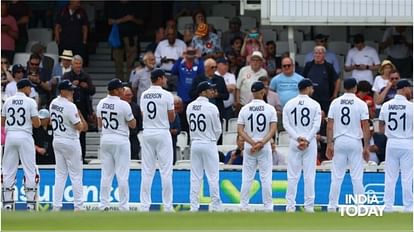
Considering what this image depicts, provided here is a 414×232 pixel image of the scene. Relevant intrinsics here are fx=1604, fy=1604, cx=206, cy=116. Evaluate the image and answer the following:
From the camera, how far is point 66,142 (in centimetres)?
2369

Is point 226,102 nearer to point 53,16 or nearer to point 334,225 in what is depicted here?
point 53,16

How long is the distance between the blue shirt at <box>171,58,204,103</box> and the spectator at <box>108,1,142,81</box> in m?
2.26

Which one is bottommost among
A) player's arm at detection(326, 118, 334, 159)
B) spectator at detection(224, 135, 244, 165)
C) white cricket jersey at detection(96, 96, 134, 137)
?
spectator at detection(224, 135, 244, 165)

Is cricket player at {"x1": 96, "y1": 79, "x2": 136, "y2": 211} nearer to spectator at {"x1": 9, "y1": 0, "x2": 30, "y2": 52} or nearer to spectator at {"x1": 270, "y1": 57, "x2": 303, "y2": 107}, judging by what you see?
spectator at {"x1": 270, "y1": 57, "x2": 303, "y2": 107}

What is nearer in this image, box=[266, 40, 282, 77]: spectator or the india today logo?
the india today logo

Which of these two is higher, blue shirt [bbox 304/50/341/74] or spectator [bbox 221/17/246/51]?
spectator [bbox 221/17/246/51]

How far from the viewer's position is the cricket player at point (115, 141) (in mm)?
23359

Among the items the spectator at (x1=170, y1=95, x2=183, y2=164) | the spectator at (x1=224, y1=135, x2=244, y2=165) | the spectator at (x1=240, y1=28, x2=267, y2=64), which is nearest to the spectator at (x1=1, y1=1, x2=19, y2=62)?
the spectator at (x1=170, y1=95, x2=183, y2=164)

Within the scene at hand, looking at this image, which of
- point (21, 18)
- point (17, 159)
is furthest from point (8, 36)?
point (17, 159)

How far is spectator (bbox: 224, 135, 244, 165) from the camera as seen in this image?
24.2 meters

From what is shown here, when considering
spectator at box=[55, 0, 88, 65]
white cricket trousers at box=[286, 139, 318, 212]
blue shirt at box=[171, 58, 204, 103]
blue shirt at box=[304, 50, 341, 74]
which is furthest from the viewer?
spectator at box=[55, 0, 88, 65]

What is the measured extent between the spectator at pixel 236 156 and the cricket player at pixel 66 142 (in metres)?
2.36

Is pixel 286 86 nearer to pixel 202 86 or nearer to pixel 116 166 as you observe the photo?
pixel 202 86

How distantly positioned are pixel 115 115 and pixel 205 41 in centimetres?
454
